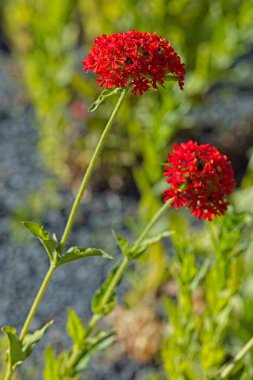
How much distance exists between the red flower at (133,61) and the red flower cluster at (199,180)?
0.58ft

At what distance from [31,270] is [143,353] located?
2.02ft

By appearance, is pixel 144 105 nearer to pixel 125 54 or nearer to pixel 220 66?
pixel 220 66

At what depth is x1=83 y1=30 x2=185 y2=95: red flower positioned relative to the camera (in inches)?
49.1

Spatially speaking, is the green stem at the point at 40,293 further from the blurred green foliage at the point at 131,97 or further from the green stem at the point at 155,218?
the blurred green foliage at the point at 131,97

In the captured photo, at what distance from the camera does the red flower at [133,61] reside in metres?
1.25

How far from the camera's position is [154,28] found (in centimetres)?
294

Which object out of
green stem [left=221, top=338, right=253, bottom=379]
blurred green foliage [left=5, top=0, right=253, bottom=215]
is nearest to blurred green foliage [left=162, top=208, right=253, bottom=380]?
green stem [left=221, top=338, right=253, bottom=379]

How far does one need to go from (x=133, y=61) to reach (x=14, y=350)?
0.65 meters

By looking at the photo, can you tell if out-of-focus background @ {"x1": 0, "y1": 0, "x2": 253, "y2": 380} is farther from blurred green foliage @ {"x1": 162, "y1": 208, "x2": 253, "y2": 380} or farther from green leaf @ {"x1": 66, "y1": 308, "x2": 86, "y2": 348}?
green leaf @ {"x1": 66, "y1": 308, "x2": 86, "y2": 348}

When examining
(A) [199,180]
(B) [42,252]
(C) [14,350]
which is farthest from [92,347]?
(B) [42,252]

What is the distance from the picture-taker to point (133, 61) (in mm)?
1255

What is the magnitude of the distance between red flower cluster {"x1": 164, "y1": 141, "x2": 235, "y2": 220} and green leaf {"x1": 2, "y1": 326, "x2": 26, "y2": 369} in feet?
1.36

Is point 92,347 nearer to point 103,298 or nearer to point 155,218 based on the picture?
point 103,298

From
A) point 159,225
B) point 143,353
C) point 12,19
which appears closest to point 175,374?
point 143,353
